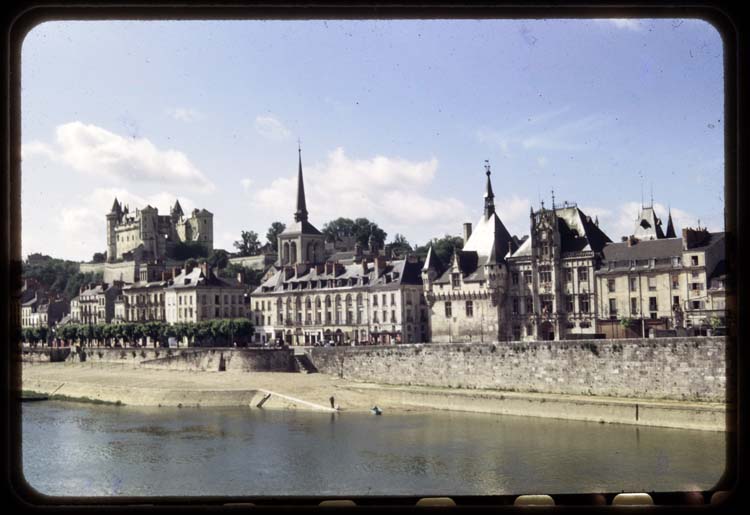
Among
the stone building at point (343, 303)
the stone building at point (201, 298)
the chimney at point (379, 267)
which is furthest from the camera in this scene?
the stone building at point (201, 298)

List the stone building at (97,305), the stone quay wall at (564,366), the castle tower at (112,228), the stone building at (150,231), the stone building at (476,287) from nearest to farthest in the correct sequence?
the stone quay wall at (564,366)
the stone building at (476,287)
the stone building at (97,305)
the stone building at (150,231)
the castle tower at (112,228)

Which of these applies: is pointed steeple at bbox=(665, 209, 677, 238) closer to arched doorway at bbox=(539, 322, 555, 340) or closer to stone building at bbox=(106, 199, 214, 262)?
arched doorway at bbox=(539, 322, 555, 340)

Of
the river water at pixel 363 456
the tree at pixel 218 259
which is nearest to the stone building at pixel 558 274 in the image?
the river water at pixel 363 456

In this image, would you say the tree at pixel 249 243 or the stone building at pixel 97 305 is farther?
the tree at pixel 249 243

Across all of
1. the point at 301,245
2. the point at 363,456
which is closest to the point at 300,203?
the point at 301,245

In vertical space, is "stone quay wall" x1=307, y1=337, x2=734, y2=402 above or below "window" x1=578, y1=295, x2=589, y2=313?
below

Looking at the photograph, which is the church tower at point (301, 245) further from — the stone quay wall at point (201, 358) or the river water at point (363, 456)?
the river water at point (363, 456)

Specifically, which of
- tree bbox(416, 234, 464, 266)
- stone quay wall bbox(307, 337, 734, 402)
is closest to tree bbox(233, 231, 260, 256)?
tree bbox(416, 234, 464, 266)

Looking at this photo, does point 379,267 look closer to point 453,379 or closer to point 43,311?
point 453,379
